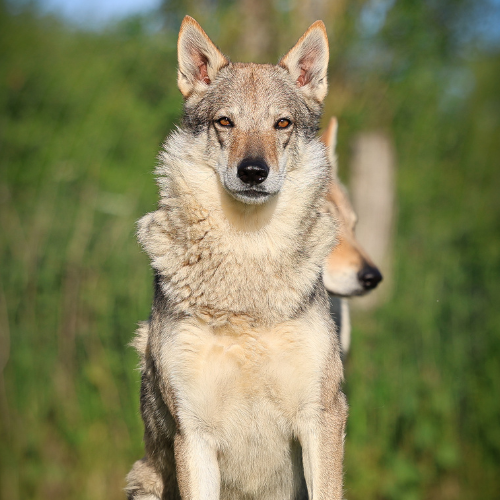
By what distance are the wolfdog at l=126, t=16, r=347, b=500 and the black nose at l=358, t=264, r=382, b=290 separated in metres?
1.15

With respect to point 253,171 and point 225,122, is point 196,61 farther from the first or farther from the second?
point 253,171

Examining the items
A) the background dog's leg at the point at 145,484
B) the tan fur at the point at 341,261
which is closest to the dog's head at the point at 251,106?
the tan fur at the point at 341,261

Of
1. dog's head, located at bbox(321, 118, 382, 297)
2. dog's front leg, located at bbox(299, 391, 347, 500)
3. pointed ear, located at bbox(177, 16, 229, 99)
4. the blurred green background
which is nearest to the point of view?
dog's front leg, located at bbox(299, 391, 347, 500)

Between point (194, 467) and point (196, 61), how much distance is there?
7.07 feet

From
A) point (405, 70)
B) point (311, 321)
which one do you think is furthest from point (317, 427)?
point (405, 70)

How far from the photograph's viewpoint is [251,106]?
322 centimetres

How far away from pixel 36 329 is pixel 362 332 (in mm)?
3601

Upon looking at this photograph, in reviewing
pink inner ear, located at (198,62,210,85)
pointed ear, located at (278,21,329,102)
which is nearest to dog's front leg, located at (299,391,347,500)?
pointed ear, located at (278,21,329,102)

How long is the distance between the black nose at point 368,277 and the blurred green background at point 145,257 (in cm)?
263

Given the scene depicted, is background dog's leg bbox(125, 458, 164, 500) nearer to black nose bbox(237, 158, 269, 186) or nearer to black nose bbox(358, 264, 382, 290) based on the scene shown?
black nose bbox(237, 158, 269, 186)

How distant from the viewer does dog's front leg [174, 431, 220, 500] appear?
9.50 feet

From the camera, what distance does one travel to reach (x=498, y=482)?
6.75 m

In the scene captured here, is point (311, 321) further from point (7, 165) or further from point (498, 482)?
point (7, 165)

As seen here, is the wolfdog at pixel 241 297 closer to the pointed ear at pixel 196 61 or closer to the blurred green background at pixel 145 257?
the pointed ear at pixel 196 61
